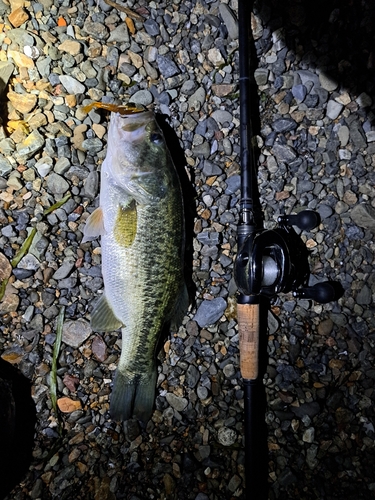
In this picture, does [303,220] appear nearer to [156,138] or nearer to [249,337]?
[249,337]

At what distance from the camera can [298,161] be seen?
2.73 m

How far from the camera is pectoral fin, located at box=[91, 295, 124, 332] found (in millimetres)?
2479

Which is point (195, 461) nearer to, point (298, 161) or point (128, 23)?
point (298, 161)

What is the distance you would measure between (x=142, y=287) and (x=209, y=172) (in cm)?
91

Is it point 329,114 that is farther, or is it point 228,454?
point 329,114

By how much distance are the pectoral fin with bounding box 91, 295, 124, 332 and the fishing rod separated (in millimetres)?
775

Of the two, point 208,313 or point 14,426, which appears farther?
point 208,313

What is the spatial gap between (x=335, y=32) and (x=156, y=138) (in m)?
1.51

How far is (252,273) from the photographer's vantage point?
Result: 7.18ft

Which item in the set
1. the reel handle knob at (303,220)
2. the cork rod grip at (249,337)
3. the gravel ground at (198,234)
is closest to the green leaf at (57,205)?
the gravel ground at (198,234)

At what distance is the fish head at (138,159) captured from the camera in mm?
2303

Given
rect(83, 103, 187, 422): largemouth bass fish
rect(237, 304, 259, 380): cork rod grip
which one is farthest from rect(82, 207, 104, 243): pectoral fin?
rect(237, 304, 259, 380): cork rod grip

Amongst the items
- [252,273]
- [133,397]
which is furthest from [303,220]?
[133,397]

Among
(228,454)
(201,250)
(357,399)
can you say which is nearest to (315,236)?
(201,250)
